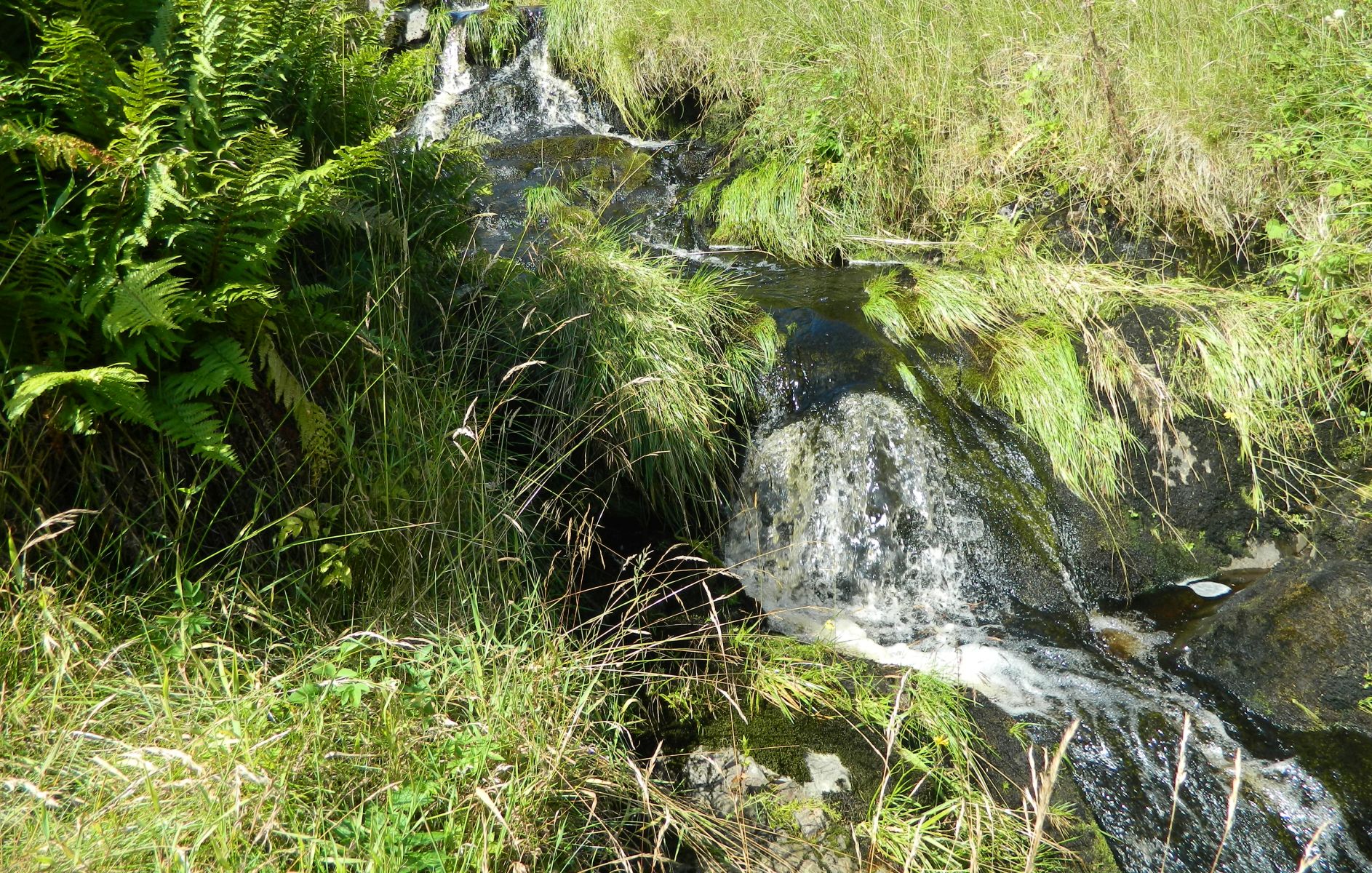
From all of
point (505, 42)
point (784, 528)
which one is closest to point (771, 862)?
point (784, 528)

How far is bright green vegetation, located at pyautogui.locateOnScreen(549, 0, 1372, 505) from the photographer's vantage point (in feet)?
13.6

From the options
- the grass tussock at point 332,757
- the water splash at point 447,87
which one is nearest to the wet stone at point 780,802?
the grass tussock at point 332,757

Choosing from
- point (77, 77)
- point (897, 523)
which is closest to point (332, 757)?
point (77, 77)

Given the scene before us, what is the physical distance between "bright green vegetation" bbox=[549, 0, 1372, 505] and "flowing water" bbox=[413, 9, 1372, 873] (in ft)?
1.04

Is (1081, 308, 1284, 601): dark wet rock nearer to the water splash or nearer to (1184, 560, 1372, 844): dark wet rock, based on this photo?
(1184, 560, 1372, 844): dark wet rock

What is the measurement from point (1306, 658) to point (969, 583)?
1.30m

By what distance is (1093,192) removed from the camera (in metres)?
5.13

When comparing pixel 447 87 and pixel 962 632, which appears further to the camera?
pixel 447 87

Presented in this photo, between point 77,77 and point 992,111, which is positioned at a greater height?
point 77,77

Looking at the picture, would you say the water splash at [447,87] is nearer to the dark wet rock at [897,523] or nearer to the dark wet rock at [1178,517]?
the dark wet rock at [897,523]

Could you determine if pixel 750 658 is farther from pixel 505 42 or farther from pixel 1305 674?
pixel 505 42

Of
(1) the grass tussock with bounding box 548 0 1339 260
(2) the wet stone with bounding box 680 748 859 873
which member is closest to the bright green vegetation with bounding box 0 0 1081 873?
(2) the wet stone with bounding box 680 748 859 873

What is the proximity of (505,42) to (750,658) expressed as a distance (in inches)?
285

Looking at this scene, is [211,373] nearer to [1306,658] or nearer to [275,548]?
[275,548]
